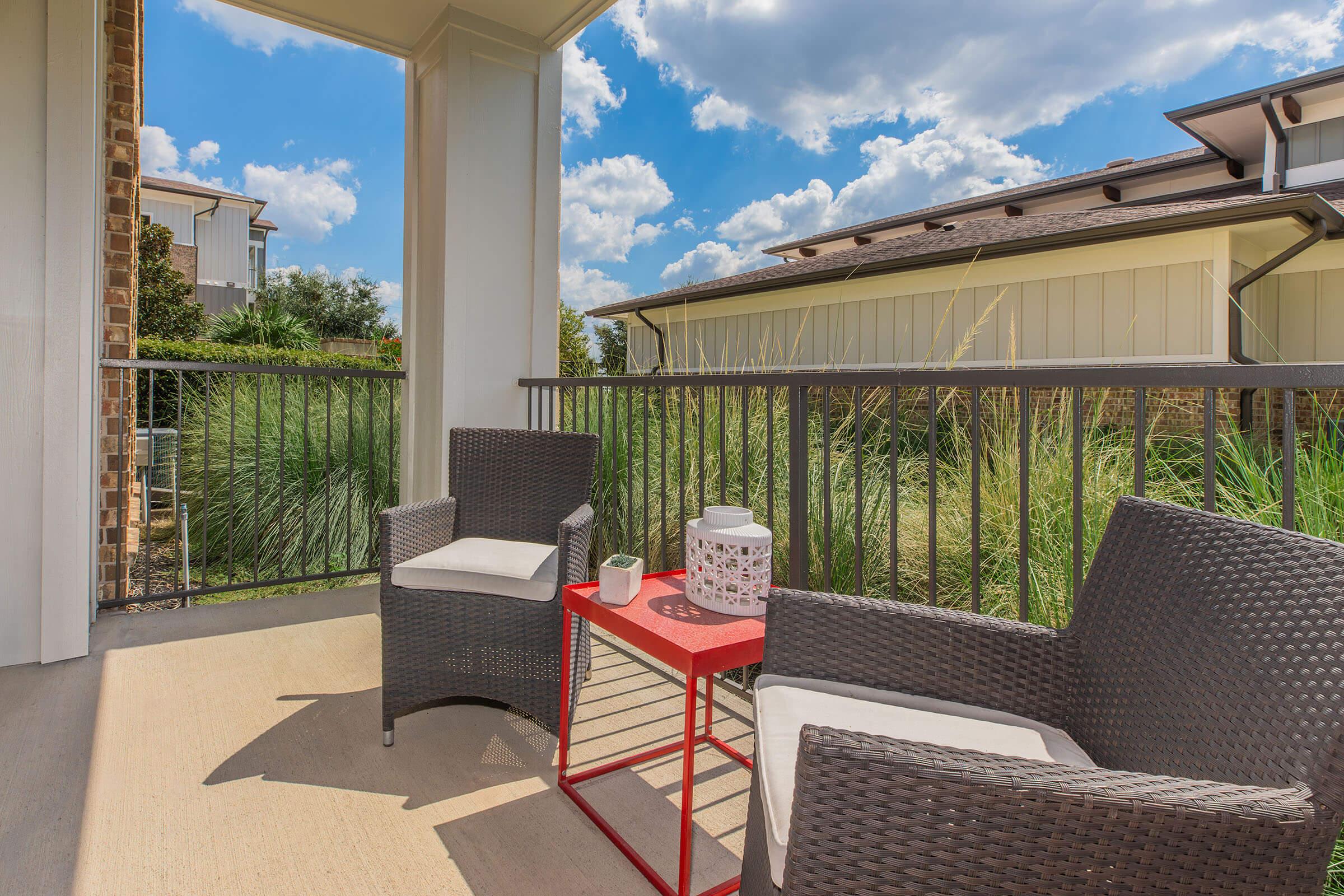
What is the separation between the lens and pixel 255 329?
34.9 ft

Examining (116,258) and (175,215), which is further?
(175,215)

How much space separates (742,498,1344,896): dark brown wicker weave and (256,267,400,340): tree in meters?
19.6

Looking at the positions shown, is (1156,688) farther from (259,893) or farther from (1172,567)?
(259,893)

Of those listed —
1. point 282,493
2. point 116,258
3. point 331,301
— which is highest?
point 331,301

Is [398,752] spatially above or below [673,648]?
below

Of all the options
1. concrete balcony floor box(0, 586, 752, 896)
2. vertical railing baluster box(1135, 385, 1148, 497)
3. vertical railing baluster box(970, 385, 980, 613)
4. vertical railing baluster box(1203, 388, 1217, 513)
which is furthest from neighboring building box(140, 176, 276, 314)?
vertical railing baluster box(1203, 388, 1217, 513)

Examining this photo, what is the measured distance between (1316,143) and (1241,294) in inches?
126

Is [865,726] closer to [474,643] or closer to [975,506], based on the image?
[975,506]

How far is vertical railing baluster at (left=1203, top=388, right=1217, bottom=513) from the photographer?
1.28 m

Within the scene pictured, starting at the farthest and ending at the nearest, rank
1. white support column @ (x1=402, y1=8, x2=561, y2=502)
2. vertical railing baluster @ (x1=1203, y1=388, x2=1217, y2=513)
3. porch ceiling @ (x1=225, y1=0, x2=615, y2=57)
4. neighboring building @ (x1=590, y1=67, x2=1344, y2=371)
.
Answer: neighboring building @ (x1=590, y1=67, x2=1344, y2=371), white support column @ (x1=402, y1=8, x2=561, y2=502), porch ceiling @ (x1=225, y1=0, x2=615, y2=57), vertical railing baluster @ (x1=1203, y1=388, x2=1217, y2=513)

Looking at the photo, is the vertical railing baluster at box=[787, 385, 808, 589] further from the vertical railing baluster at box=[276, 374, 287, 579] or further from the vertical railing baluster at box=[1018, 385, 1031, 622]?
the vertical railing baluster at box=[276, 374, 287, 579]

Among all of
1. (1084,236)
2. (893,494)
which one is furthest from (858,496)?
(1084,236)

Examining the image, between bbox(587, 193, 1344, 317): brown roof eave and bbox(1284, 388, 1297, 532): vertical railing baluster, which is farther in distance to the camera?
bbox(587, 193, 1344, 317): brown roof eave

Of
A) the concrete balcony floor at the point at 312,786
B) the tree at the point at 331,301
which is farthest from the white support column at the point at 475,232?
the tree at the point at 331,301
